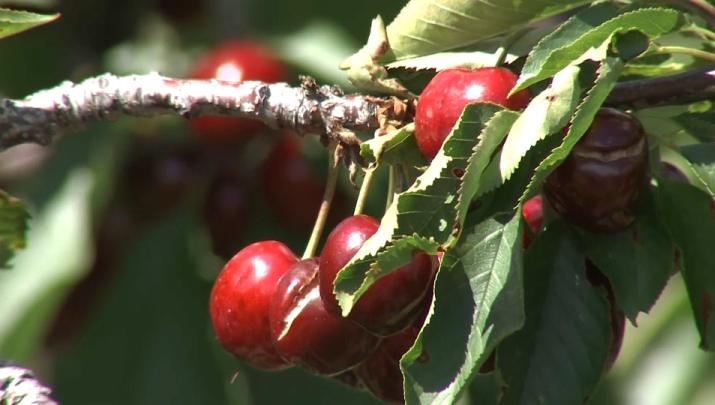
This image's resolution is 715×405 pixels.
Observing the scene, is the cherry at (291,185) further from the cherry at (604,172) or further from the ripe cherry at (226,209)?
the cherry at (604,172)

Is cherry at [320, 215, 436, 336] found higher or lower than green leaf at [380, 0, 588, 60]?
lower

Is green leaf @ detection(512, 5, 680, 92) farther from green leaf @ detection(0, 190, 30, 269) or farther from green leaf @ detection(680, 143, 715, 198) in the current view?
green leaf @ detection(0, 190, 30, 269)

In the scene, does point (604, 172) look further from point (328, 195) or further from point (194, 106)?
Answer: point (194, 106)

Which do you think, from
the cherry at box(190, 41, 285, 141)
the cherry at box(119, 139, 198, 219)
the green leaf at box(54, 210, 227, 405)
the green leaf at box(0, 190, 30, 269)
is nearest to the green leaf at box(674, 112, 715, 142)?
the green leaf at box(0, 190, 30, 269)

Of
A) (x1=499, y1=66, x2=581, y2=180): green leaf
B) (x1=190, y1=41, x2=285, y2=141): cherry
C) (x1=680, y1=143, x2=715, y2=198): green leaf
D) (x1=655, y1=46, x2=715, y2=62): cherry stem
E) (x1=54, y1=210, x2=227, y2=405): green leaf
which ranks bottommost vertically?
(x1=54, y1=210, x2=227, y2=405): green leaf

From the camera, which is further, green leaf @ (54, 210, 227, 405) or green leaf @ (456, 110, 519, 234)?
green leaf @ (54, 210, 227, 405)

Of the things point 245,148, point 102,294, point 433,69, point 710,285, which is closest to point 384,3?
point 245,148

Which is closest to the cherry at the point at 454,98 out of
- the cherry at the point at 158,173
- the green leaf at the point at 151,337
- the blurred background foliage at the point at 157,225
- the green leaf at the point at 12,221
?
the green leaf at the point at 12,221

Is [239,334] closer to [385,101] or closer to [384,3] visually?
[385,101]
